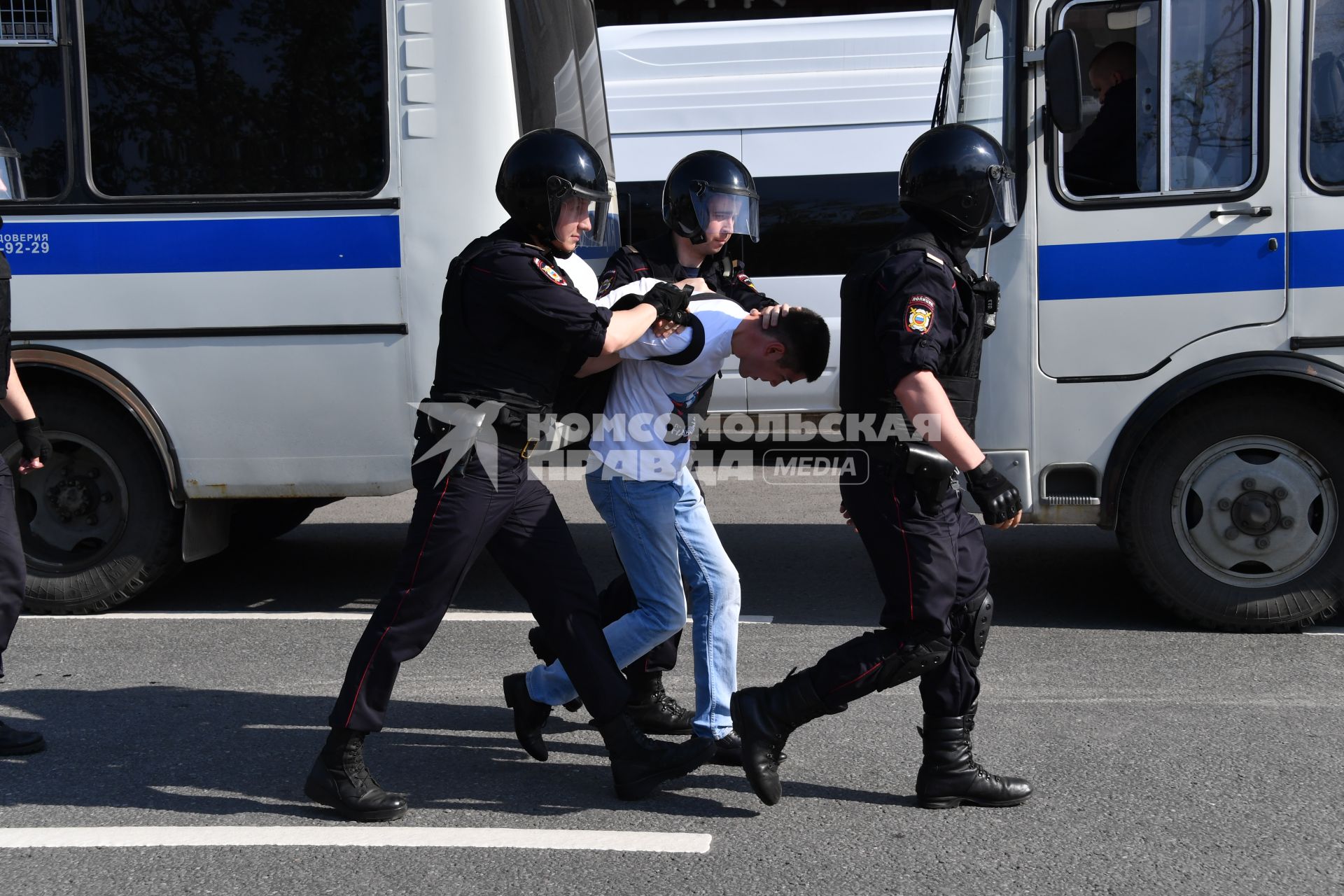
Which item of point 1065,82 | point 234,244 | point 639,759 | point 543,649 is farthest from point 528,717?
point 1065,82

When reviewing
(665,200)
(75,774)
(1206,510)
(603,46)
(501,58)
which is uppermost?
(603,46)

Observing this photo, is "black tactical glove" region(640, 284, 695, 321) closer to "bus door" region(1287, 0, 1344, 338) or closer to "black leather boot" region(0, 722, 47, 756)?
"black leather boot" region(0, 722, 47, 756)

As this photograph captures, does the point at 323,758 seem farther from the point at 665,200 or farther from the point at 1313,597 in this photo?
the point at 1313,597

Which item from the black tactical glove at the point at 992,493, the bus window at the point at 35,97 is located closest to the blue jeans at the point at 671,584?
the black tactical glove at the point at 992,493

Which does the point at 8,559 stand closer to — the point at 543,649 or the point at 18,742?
the point at 18,742

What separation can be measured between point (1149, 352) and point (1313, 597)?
3.74 ft

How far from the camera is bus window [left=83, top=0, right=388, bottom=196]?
564cm

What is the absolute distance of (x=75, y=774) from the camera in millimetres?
4035

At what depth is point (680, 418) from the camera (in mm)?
3775

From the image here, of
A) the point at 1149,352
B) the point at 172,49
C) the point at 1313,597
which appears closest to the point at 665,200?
the point at 1149,352

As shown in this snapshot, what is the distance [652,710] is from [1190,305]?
2.62 m

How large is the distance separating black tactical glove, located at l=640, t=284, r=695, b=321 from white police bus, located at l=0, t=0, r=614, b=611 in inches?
86.6

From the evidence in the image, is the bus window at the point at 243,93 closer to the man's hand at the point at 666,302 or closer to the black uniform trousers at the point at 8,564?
the black uniform trousers at the point at 8,564

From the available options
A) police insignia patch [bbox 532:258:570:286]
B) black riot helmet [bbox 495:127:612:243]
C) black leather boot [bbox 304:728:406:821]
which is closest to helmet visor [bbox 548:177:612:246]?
black riot helmet [bbox 495:127:612:243]
